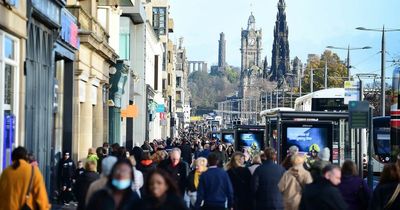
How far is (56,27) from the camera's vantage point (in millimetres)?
23281

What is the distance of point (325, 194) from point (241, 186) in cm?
499

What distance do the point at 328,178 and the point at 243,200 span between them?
4918 mm

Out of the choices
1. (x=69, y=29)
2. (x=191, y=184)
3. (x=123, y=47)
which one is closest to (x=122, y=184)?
(x=191, y=184)

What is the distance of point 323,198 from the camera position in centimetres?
1162

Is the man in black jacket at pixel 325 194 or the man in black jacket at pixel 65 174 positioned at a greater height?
the man in black jacket at pixel 325 194

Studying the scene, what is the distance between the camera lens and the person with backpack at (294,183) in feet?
46.5

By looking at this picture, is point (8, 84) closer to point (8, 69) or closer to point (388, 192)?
point (8, 69)

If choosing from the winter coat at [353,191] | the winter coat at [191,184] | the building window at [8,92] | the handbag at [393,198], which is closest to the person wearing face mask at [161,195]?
the handbag at [393,198]

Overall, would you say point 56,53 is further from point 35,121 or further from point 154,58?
point 154,58

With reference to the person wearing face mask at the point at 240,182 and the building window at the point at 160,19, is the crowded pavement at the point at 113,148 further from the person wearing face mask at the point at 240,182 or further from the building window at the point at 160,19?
the building window at the point at 160,19

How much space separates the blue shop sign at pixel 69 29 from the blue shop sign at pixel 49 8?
1.51m

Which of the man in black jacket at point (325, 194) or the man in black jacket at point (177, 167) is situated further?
the man in black jacket at point (177, 167)

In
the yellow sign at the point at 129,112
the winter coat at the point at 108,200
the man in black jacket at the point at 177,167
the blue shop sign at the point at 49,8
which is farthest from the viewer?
the yellow sign at the point at 129,112

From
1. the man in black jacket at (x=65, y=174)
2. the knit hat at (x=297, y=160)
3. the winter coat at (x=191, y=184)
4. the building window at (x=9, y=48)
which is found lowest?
the man in black jacket at (x=65, y=174)
